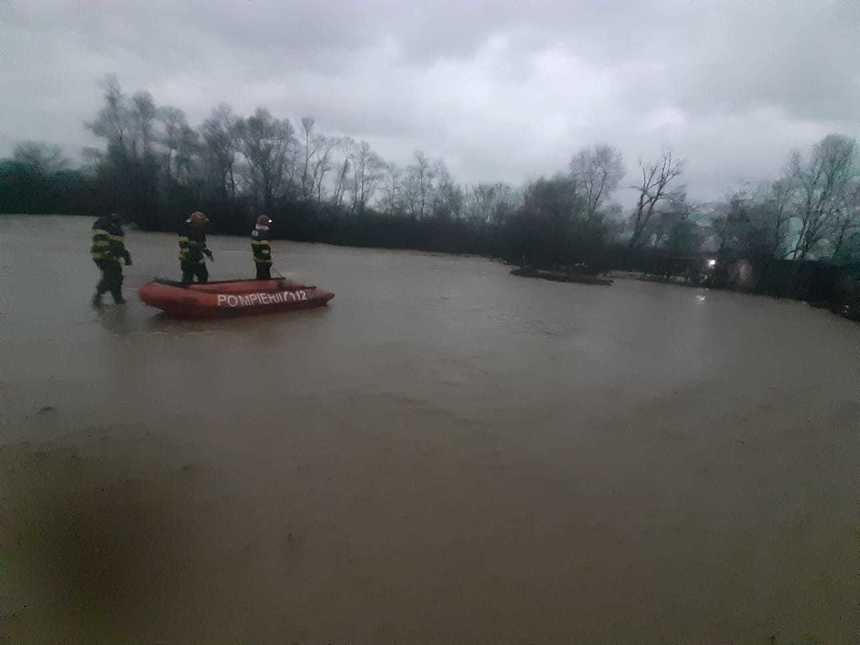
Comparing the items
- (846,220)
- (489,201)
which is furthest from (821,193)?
(489,201)

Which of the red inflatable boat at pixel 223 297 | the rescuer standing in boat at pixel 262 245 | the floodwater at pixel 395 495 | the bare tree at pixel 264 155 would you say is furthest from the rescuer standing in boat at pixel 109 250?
the bare tree at pixel 264 155

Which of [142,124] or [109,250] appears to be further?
[142,124]

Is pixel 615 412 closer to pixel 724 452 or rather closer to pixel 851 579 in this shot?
pixel 724 452

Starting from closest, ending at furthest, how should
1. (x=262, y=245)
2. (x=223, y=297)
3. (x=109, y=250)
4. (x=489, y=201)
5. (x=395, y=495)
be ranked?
(x=395, y=495)
(x=109, y=250)
(x=223, y=297)
(x=262, y=245)
(x=489, y=201)

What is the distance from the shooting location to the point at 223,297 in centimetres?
845

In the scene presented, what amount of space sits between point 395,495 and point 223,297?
6.62 meters

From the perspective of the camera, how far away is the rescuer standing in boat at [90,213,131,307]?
26.7 feet

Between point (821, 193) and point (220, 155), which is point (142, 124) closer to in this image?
point (220, 155)

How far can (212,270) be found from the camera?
55.0ft

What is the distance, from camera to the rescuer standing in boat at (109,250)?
815 centimetres

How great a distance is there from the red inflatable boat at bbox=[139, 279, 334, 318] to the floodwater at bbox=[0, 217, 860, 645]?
389 mm

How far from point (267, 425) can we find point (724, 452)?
5567 mm

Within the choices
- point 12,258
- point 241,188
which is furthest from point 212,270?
point 241,188

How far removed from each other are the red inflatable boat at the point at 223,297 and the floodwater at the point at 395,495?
39 centimetres
